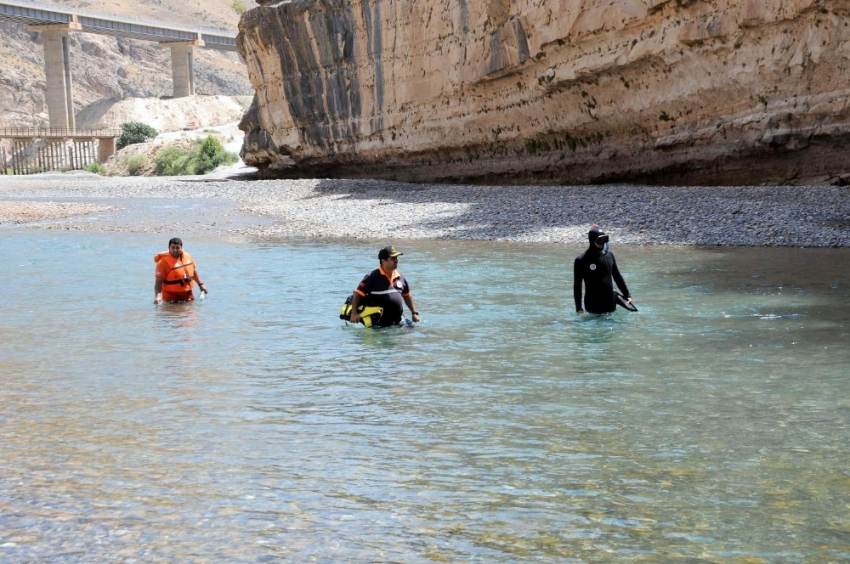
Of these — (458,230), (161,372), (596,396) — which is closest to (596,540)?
(596,396)

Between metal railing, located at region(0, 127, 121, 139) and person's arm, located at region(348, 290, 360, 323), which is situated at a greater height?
metal railing, located at region(0, 127, 121, 139)

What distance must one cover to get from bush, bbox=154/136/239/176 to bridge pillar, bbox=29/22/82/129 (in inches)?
1112

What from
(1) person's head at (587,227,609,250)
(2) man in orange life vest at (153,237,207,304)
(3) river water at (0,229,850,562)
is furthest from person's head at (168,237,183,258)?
(1) person's head at (587,227,609,250)

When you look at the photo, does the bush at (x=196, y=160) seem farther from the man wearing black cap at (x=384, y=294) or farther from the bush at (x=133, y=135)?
the man wearing black cap at (x=384, y=294)

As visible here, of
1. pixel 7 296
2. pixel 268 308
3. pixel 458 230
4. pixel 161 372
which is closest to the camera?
pixel 161 372

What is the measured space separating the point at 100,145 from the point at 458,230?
70.8 meters

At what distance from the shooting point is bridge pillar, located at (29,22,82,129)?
298ft

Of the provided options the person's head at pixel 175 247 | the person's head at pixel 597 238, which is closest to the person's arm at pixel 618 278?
the person's head at pixel 597 238

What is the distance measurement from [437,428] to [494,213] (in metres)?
18.4

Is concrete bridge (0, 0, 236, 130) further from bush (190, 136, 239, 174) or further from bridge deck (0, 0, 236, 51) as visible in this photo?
bush (190, 136, 239, 174)

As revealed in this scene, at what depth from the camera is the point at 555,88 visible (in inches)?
1270

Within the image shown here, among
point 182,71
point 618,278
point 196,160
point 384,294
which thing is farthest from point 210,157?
point 618,278

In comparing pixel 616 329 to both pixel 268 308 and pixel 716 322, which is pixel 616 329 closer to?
pixel 716 322

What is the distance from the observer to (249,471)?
705 centimetres
